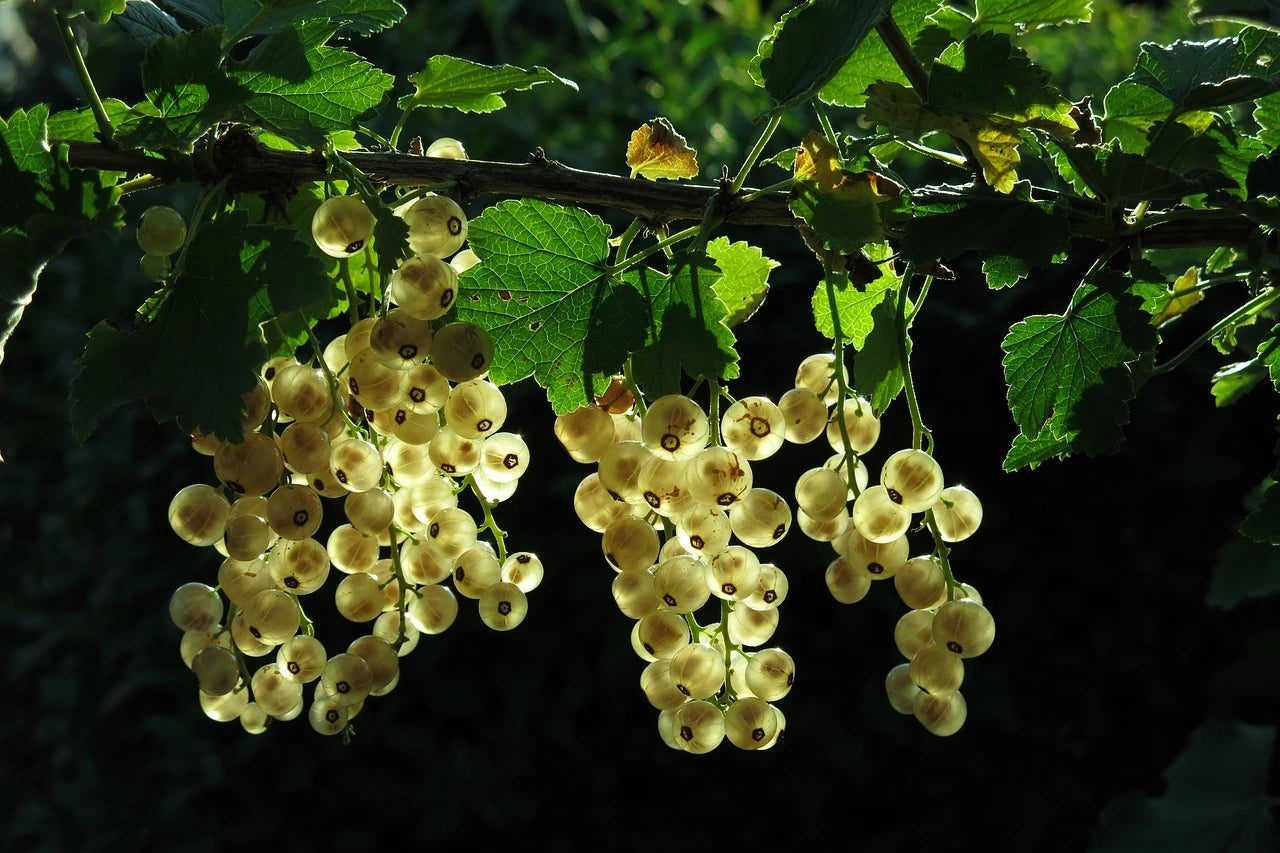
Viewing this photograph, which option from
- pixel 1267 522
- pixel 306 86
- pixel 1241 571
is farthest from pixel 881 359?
pixel 1241 571

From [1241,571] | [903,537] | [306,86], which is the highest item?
[306,86]

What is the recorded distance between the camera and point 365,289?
0.73 meters

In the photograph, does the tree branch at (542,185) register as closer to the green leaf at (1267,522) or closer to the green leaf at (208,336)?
the green leaf at (208,336)

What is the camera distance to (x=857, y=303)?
2.46 feet

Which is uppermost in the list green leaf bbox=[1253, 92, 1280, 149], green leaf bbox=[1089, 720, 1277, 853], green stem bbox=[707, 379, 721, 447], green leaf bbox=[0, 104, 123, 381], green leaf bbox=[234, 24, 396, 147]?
green leaf bbox=[0, 104, 123, 381]

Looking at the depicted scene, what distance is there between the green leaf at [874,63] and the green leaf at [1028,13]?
0.12 ft

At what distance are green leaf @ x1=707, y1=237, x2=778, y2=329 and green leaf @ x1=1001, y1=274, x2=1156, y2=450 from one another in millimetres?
158

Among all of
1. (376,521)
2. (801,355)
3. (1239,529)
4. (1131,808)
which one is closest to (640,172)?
(376,521)

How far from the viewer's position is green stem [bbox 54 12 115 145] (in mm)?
596

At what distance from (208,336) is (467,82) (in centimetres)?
24

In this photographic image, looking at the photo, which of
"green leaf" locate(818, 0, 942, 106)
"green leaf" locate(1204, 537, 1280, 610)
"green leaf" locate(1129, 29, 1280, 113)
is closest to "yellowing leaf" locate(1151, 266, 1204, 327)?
"green leaf" locate(1129, 29, 1280, 113)

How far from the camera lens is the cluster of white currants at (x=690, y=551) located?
2.09ft

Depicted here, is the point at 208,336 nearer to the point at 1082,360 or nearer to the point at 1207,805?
the point at 1082,360

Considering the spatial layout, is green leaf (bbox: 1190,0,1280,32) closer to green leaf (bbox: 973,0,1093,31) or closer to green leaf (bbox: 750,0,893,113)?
green leaf (bbox: 973,0,1093,31)
